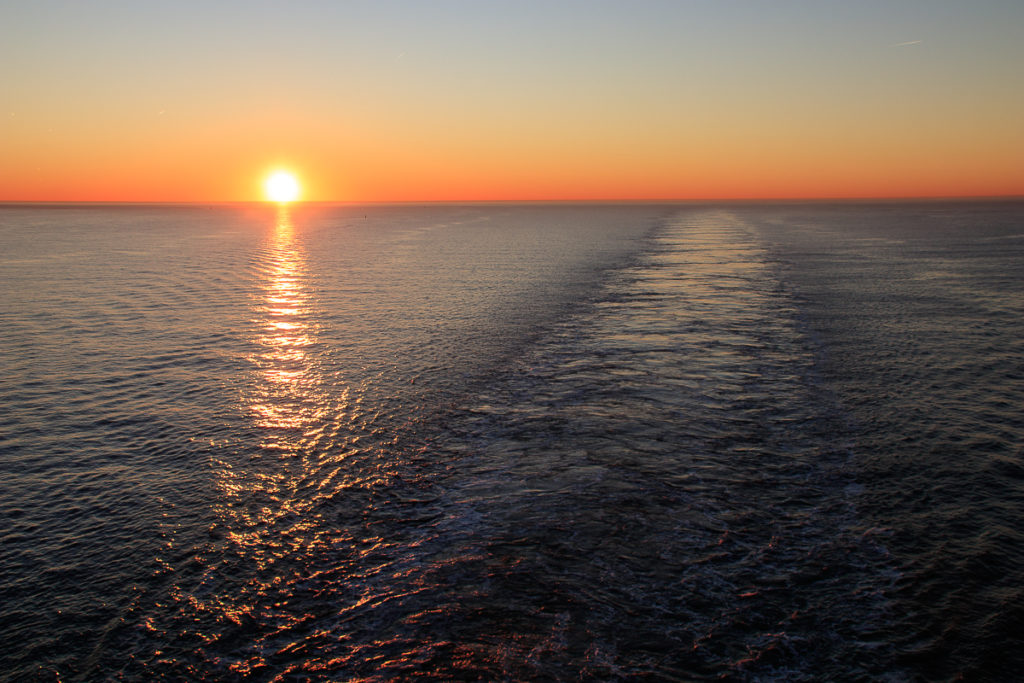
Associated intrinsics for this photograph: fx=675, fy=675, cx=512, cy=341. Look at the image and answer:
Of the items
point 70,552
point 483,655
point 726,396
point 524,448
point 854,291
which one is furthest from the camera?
point 854,291

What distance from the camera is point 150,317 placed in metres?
25.3

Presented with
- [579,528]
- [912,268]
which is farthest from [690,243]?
[579,528]

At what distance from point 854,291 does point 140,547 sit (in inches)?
1201

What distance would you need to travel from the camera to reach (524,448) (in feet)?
39.4

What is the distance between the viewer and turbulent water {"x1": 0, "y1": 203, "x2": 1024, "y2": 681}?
682cm

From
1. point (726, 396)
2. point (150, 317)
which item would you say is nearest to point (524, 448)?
point (726, 396)

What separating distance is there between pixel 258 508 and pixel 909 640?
27.0ft

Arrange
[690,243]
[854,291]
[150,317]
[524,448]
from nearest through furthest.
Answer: [524,448] < [150,317] < [854,291] < [690,243]

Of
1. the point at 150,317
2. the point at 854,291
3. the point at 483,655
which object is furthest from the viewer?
the point at 854,291

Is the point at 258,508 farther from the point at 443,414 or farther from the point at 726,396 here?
the point at 726,396

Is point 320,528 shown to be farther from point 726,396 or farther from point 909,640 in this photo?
point 726,396

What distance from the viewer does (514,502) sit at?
9.88 meters

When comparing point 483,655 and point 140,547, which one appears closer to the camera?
point 483,655

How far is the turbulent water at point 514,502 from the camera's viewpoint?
6.82 m
